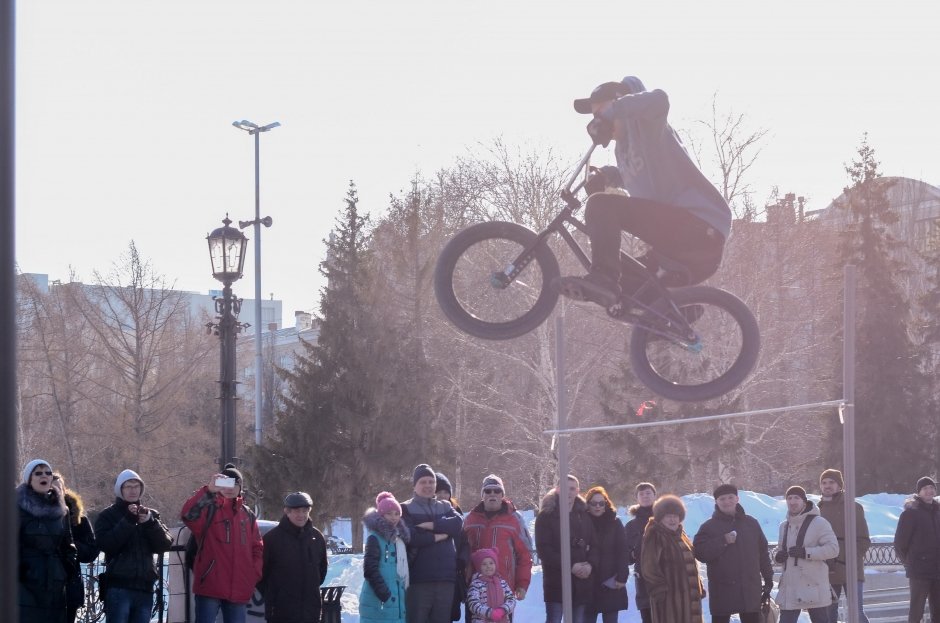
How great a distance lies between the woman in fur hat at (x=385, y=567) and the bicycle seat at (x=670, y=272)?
3.35m

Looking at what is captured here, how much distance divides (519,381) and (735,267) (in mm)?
8431

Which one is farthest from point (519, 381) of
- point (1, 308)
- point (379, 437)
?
point (1, 308)

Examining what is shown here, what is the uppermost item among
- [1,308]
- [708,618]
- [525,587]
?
[1,308]

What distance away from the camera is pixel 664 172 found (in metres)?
6.98

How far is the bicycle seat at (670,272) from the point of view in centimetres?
708

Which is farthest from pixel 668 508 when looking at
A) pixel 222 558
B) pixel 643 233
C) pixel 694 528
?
pixel 694 528

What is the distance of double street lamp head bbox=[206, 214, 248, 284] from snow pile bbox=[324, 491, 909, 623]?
148 inches

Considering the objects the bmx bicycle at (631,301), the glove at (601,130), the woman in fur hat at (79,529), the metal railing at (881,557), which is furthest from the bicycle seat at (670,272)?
the metal railing at (881,557)

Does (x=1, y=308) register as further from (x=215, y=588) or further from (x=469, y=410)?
(x=469, y=410)

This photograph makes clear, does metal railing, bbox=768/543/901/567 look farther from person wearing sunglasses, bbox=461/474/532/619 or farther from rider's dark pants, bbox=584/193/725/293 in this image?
rider's dark pants, bbox=584/193/725/293

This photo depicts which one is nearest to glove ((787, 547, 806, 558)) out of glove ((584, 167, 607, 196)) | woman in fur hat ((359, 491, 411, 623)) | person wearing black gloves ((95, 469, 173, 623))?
woman in fur hat ((359, 491, 411, 623))

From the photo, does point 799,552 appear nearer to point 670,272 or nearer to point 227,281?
point 670,272

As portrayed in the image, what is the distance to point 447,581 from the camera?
9.70 meters

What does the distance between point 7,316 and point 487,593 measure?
6.67 meters
